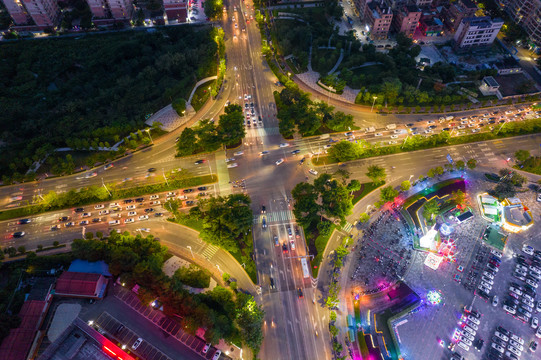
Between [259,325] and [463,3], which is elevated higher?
[463,3]

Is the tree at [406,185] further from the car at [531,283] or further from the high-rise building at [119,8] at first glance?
the high-rise building at [119,8]

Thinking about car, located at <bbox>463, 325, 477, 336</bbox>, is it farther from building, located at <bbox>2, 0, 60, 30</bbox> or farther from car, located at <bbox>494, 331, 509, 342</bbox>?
building, located at <bbox>2, 0, 60, 30</bbox>

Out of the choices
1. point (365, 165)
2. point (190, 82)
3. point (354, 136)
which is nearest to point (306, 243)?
point (365, 165)

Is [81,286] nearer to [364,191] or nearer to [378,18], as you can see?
[364,191]

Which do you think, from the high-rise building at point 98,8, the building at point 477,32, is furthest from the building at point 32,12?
the building at point 477,32

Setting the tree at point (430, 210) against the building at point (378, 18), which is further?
the building at point (378, 18)

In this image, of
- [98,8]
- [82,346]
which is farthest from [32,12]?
[82,346]

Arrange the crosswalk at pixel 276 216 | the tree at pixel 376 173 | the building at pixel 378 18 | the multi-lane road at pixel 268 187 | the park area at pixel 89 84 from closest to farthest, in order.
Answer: the multi-lane road at pixel 268 187
the crosswalk at pixel 276 216
the tree at pixel 376 173
the park area at pixel 89 84
the building at pixel 378 18

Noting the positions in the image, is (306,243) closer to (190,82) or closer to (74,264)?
(74,264)
